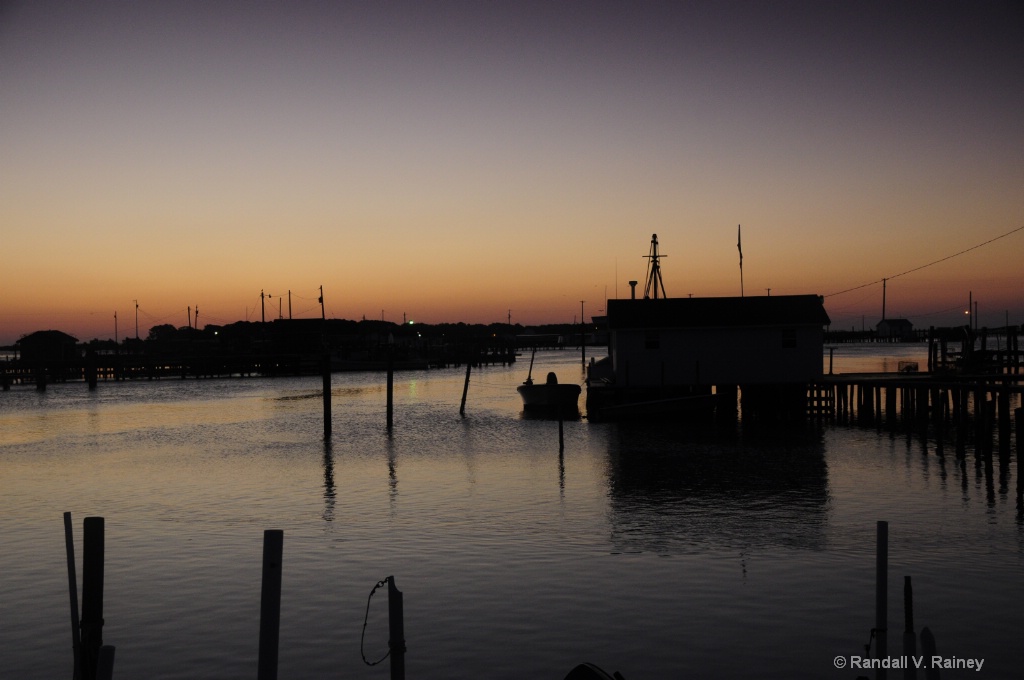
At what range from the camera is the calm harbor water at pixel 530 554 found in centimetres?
1216

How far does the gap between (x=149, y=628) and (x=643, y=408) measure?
1350 inches

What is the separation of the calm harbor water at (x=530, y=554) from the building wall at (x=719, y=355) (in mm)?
7641

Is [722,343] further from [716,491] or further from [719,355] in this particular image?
[716,491]

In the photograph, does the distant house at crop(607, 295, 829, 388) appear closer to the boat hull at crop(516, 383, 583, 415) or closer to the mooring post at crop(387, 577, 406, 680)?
the boat hull at crop(516, 383, 583, 415)

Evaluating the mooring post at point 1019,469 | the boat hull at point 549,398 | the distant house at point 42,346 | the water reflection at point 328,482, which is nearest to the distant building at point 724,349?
the boat hull at point 549,398

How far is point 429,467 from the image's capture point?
32.3 m

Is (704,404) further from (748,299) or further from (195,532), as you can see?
(195,532)


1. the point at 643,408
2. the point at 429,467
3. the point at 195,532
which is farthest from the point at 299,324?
the point at 195,532

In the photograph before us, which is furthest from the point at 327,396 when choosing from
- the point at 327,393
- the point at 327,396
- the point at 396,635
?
the point at 396,635

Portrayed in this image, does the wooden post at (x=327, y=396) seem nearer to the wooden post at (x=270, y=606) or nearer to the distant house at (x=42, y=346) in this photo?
the wooden post at (x=270, y=606)

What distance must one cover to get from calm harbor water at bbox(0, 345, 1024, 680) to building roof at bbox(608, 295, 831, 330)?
8485mm

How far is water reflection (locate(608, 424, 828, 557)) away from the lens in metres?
18.9

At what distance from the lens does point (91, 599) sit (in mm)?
9977

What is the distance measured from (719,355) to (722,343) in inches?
24.9
